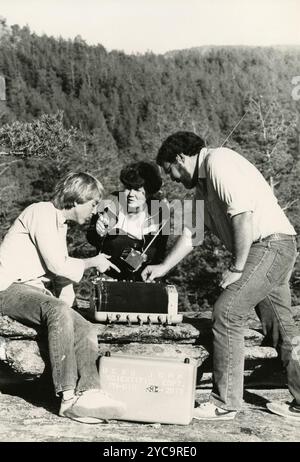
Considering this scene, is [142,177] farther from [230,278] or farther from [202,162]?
[230,278]

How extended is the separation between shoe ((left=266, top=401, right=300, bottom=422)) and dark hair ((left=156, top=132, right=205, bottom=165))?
162cm

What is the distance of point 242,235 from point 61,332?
1.18 meters

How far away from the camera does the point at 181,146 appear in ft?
12.9

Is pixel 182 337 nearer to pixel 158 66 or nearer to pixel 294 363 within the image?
pixel 294 363

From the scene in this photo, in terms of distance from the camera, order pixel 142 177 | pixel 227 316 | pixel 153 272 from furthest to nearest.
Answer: pixel 142 177 < pixel 153 272 < pixel 227 316

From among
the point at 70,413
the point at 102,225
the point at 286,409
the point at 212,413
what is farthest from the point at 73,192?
the point at 286,409

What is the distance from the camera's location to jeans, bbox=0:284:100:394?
3.70 m

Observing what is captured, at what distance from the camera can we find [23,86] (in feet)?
175

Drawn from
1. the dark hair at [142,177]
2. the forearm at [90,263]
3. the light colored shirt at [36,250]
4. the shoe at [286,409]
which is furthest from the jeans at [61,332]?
the dark hair at [142,177]

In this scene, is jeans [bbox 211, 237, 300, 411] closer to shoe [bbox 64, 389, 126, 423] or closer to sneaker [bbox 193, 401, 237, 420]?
sneaker [bbox 193, 401, 237, 420]

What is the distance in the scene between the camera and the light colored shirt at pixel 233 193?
369 centimetres

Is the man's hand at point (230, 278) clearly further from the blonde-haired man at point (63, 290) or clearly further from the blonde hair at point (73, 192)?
the blonde hair at point (73, 192)

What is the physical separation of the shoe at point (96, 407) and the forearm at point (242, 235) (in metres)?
1.06
